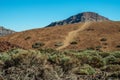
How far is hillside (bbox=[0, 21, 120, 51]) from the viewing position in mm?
54250

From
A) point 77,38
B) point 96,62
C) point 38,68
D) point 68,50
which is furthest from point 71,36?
point 38,68

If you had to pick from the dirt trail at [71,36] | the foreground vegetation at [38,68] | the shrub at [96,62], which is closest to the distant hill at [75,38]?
the dirt trail at [71,36]

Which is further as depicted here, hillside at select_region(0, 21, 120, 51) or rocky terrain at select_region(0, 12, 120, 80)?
hillside at select_region(0, 21, 120, 51)

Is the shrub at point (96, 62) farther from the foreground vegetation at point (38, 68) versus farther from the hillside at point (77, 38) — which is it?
the hillside at point (77, 38)

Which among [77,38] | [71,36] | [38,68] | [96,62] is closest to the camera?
[38,68]

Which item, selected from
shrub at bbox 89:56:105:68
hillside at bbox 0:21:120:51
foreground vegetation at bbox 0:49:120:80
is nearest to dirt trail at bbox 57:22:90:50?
hillside at bbox 0:21:120:51

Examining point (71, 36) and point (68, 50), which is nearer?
point (68, 50)

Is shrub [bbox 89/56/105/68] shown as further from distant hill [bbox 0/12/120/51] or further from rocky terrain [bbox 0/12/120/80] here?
distant hill [bbox 0/12/120/51]

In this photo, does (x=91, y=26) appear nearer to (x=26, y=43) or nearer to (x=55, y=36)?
(x=55, y=36)

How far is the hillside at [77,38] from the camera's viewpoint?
54.2 m

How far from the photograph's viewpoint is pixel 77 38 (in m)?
60.8

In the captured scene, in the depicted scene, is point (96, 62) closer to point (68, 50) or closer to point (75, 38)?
point (68, 50)

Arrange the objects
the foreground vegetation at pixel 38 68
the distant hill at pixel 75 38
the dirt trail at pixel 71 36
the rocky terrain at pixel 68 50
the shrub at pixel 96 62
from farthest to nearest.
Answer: the dirt trail at pixel 71 36, the distant hill at pixel 75 38, the shrub at pixel 96 62, the rocky terrain at pixel 68 50, the foreground vegetation at pixel 38 68

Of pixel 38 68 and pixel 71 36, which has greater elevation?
pixel 38 68
